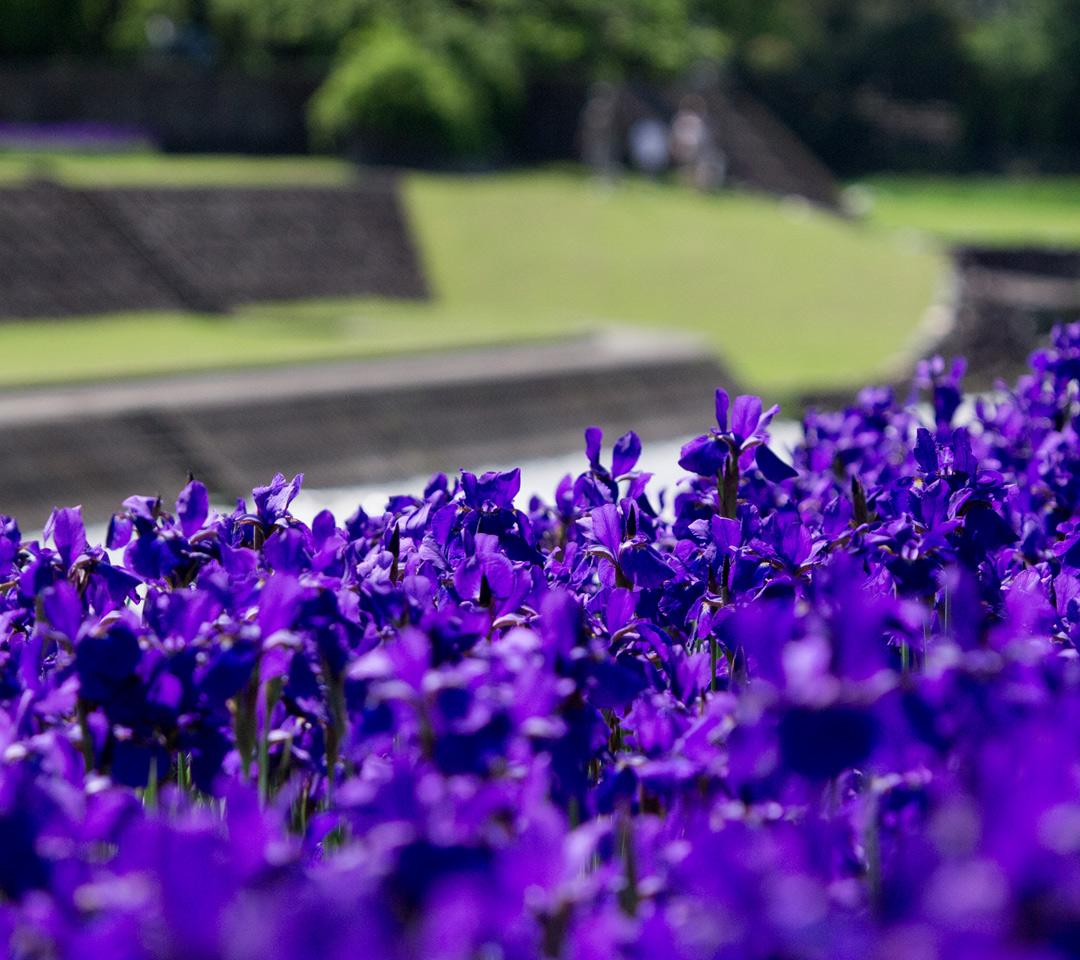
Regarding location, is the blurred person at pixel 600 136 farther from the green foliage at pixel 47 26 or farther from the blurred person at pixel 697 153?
the green foliage at pixel 47 26

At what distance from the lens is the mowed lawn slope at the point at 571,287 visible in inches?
412

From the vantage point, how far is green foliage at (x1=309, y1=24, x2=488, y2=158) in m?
18.7

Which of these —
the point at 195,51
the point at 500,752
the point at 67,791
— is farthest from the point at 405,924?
the point at 195,51

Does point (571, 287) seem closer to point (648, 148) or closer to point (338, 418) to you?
point (648, 148)

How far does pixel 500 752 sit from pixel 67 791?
0.39 metres

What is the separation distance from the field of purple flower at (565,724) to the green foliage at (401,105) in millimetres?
16900

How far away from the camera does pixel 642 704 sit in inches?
58.1

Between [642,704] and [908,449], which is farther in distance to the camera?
[908,449]

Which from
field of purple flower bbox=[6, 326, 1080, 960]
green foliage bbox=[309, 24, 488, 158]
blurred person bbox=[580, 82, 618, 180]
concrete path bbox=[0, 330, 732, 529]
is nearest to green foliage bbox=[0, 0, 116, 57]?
green foliage bbox=[309, 24, 488, 158]

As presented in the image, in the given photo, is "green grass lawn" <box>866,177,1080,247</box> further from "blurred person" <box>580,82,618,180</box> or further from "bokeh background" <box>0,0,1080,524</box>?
"blurred person" <box>580,82,618,180</box>

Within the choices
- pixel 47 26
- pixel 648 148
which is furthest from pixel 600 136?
pixel 47 26

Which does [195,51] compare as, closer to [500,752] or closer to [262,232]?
[262,232]

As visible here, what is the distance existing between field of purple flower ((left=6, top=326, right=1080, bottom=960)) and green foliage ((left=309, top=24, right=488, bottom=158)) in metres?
16.9

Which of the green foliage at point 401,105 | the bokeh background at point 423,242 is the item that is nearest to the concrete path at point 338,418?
the bokeh background at point 423,242
